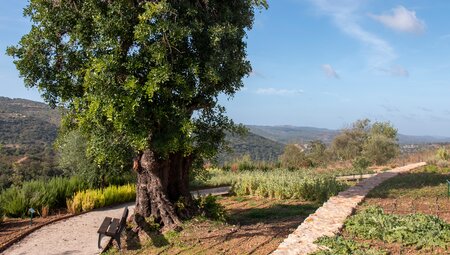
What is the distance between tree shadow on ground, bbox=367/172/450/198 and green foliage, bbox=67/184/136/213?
7.25 metres

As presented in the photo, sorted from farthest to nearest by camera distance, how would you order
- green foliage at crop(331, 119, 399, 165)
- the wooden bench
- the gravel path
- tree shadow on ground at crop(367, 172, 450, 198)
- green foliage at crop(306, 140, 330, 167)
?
green foliage at crop(306, 140, 330, 167)
green foliage at crop(331, 119, 399, 165)
tree shadow on ground at crop(367, 172, 450, 198)
the gravel path
the wooden bench

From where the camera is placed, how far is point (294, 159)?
2517 cm

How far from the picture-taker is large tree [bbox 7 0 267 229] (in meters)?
7.44

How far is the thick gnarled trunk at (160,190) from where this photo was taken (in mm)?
8656

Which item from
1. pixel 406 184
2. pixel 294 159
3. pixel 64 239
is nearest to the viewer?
pixel 64 239

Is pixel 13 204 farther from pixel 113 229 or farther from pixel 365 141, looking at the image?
pixel 365 141

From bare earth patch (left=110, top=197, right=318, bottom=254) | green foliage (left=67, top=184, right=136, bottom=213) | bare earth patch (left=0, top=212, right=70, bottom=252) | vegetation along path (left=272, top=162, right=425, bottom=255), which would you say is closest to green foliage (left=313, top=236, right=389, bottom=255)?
vegetation along path (left=272, top=162, right=425, bottom=255)

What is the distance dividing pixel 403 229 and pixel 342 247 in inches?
46.8

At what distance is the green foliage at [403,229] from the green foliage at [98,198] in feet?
24.4

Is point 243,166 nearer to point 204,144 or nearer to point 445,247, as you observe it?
point 204,144

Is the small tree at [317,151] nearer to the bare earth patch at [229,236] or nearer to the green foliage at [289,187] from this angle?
the green foliage at [289,187]

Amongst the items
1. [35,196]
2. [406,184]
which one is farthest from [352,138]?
[35,196]

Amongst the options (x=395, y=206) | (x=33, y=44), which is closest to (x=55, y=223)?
(x=33, y=44)

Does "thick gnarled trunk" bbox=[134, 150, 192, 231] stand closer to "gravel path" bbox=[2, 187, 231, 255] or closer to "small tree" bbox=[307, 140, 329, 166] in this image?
"gravel path" bbox=[2, 187, 231, 255]
